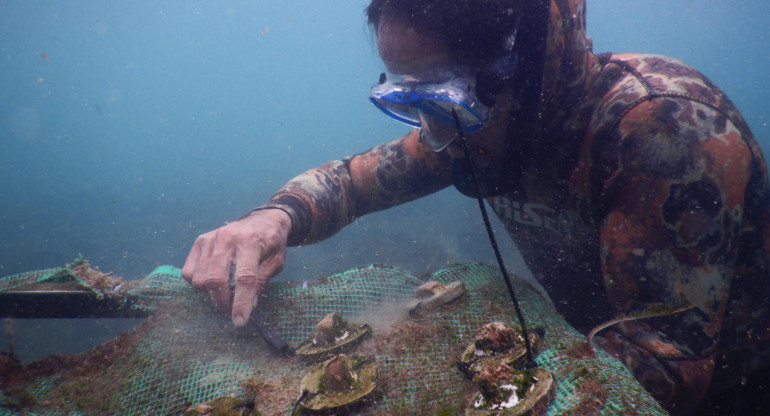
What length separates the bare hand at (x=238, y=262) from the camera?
2.05 metres

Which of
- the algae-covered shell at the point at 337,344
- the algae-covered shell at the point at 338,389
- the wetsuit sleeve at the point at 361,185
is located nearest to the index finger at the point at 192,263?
the wetsuit sleeve at the point at 361,185

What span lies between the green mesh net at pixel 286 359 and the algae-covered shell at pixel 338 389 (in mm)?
65

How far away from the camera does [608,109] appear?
1.81m

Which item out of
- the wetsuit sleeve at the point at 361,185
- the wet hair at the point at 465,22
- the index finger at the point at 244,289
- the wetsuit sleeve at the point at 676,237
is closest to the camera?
the wetsuit sleeve at the point at 676,237

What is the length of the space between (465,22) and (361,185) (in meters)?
1.95

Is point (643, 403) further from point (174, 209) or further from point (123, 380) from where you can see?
point (174, 209)

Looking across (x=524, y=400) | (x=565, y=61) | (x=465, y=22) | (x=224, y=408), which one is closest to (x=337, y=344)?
(x=224, y=408)

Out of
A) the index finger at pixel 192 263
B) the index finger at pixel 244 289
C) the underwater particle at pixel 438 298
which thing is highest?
the index finger at pixel 192 263

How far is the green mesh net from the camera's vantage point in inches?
56.6

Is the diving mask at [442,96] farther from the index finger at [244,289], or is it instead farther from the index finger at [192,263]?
the index finger at [192,263]

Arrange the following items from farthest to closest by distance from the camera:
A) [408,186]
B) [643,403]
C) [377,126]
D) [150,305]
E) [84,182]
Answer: [377,126] → [84,182] → [408,186] → [150,305] → [643,403]

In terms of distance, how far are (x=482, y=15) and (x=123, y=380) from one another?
8.62 ft

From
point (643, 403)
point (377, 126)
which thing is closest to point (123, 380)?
point (643, 403)

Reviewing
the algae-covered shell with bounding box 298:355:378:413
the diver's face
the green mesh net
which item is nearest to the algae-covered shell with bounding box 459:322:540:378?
the green mesh net
